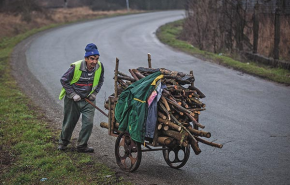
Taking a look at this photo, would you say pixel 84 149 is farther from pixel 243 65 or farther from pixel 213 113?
pixel 243 65

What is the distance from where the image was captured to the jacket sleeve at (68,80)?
7.72 m

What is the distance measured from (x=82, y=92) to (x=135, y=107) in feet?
5.49

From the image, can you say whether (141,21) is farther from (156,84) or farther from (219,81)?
(156,84)

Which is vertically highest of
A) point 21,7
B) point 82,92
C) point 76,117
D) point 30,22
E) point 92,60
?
point 21,7

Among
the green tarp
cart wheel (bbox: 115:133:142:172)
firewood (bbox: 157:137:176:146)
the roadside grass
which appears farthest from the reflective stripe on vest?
the roadside grass

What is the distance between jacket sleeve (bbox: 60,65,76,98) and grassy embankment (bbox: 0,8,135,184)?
3.74 feet

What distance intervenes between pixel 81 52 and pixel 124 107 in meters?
14.3

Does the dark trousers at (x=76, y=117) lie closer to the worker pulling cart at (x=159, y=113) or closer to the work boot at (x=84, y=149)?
the work boot at (x=84, y=149)

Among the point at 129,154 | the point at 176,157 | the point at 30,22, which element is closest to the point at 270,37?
the point at 176,157

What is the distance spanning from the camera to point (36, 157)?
25.3 feet

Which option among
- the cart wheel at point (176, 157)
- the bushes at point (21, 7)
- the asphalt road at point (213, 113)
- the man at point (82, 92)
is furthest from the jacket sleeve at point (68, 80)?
the bushes at point (21, 7)

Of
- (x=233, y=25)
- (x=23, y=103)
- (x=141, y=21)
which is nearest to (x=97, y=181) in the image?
(x=23, y=103)

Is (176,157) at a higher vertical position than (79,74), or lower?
lower

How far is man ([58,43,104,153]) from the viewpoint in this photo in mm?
7727
